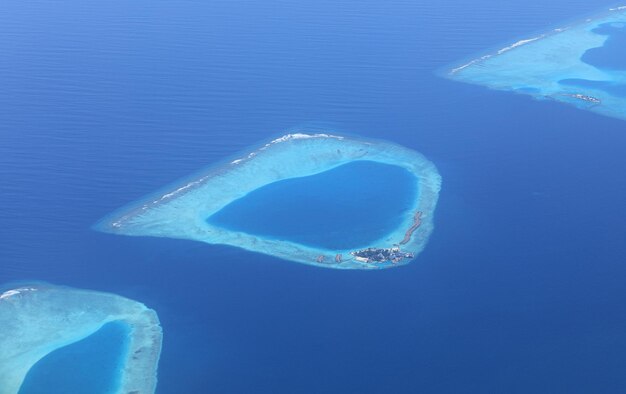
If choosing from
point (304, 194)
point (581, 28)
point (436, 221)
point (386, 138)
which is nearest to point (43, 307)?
point (304, 194)

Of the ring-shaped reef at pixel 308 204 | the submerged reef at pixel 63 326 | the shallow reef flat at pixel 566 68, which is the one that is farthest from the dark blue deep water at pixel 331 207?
the shallow reef flat at pixel 566 68

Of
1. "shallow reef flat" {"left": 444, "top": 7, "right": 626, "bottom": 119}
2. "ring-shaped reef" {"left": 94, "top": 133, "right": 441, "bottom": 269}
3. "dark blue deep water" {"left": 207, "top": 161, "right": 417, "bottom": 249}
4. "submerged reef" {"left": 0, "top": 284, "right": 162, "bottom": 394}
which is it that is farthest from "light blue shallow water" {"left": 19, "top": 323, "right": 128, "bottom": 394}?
"shallow reef flat" {"left": 444, "top": 7, "right": 626, "bottom": 119}

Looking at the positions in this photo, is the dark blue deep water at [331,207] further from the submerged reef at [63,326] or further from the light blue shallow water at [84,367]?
the light blue shallow water at [84,367]

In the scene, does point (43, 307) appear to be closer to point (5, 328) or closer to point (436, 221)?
point (5, 328)

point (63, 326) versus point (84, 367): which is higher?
point (63, 326)

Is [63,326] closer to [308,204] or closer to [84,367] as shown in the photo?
[84,367]

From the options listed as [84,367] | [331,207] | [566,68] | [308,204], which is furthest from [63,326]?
[566,68]

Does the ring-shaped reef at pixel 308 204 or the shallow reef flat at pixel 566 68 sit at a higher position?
Answer: the shallow reef flat at pixel 566 68
